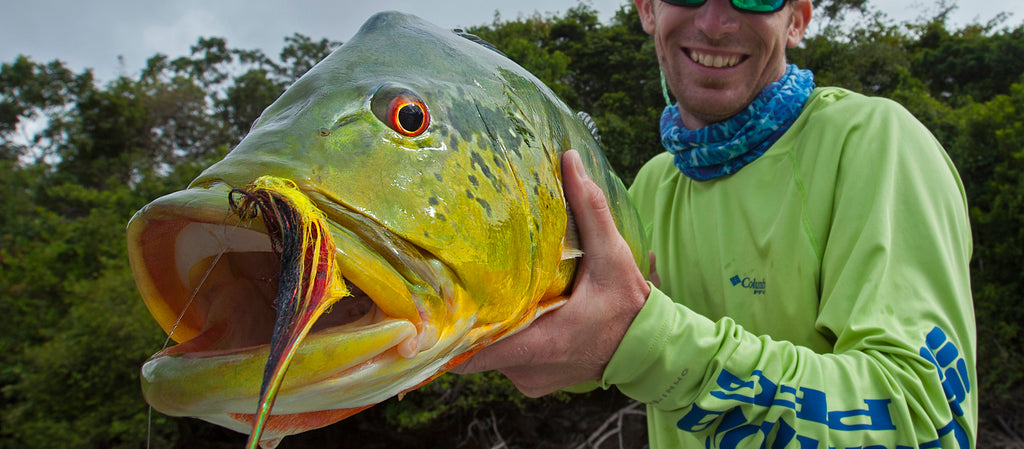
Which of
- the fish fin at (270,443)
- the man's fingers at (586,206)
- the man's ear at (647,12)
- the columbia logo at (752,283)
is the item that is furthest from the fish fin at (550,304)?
the man's ear at (647,12)

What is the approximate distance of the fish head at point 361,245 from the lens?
2.62 feet

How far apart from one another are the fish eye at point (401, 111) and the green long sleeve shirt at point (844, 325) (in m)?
0.72

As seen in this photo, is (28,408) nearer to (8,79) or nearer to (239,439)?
(239,439)

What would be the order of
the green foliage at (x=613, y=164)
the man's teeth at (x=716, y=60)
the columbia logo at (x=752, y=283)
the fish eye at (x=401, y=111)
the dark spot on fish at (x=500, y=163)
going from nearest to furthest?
the fish eye at (x=401, y=111)
the dark spot on fish at (x=500, y=163)
the columbia logo at (x=752, y=283)
the man's teeth at (x=716, y=60)
the green foliage at (x=613, y=164)

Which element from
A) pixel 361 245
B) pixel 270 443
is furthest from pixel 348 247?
pixel 270 443

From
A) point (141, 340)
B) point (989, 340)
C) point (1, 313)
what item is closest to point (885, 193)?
point (989, 340)

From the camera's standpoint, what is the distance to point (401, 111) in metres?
1.04

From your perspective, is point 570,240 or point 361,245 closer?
point 361,245

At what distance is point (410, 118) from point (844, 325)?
1189 mm

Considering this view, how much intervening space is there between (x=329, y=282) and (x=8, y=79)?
42.0 meters

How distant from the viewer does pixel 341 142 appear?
948 millimetres

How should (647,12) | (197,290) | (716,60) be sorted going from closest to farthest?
(197,290) → (716,60) → (647,12)

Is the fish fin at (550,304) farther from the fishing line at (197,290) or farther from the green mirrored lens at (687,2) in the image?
the green mirrored lens at (687,2)

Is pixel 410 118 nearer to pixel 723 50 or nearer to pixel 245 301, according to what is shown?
pixel 245 301
